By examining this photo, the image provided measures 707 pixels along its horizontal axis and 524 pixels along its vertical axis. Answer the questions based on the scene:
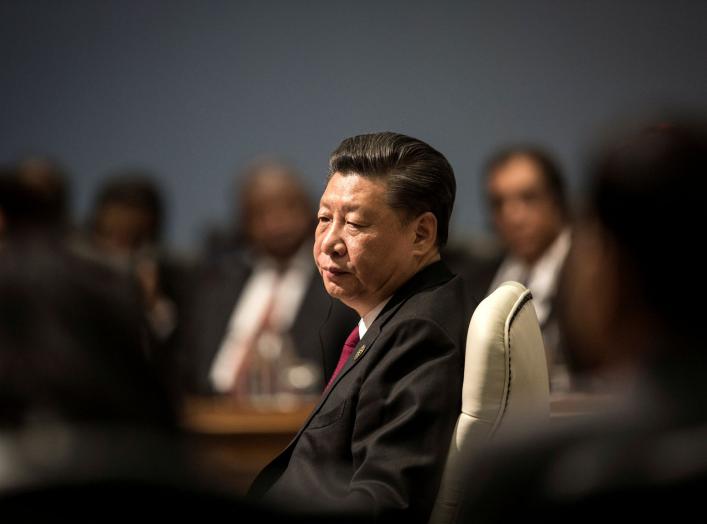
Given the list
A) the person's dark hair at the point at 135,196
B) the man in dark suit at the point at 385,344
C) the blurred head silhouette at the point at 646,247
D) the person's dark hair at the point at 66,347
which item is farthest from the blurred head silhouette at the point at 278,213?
the blurred head silhouette at the point at 646,247

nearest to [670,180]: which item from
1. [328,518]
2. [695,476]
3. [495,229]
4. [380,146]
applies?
[695,476]

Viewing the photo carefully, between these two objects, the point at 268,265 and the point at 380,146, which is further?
the point at 268,265

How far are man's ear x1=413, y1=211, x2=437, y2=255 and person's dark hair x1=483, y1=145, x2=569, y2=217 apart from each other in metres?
2.06

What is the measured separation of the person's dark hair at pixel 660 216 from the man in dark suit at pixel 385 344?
842 mm

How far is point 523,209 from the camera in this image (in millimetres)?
4625

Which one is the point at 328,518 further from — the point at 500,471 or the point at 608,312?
the point at 608,312

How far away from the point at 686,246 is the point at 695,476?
12.1 inches

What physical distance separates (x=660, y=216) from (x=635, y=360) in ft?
0.63

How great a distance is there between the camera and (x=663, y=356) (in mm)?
1498

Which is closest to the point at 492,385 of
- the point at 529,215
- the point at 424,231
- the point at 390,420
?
the point at 390,420

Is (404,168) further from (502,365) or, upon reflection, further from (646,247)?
(646,247)

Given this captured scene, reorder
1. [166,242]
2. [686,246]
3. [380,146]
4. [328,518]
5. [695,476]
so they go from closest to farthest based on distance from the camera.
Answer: [695,476] → [686,246] → [328,518] → [380,146] → [166,242]

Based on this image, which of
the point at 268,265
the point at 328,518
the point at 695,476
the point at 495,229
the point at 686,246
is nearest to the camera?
the point at 695,476

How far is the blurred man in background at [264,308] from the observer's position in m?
4.93
